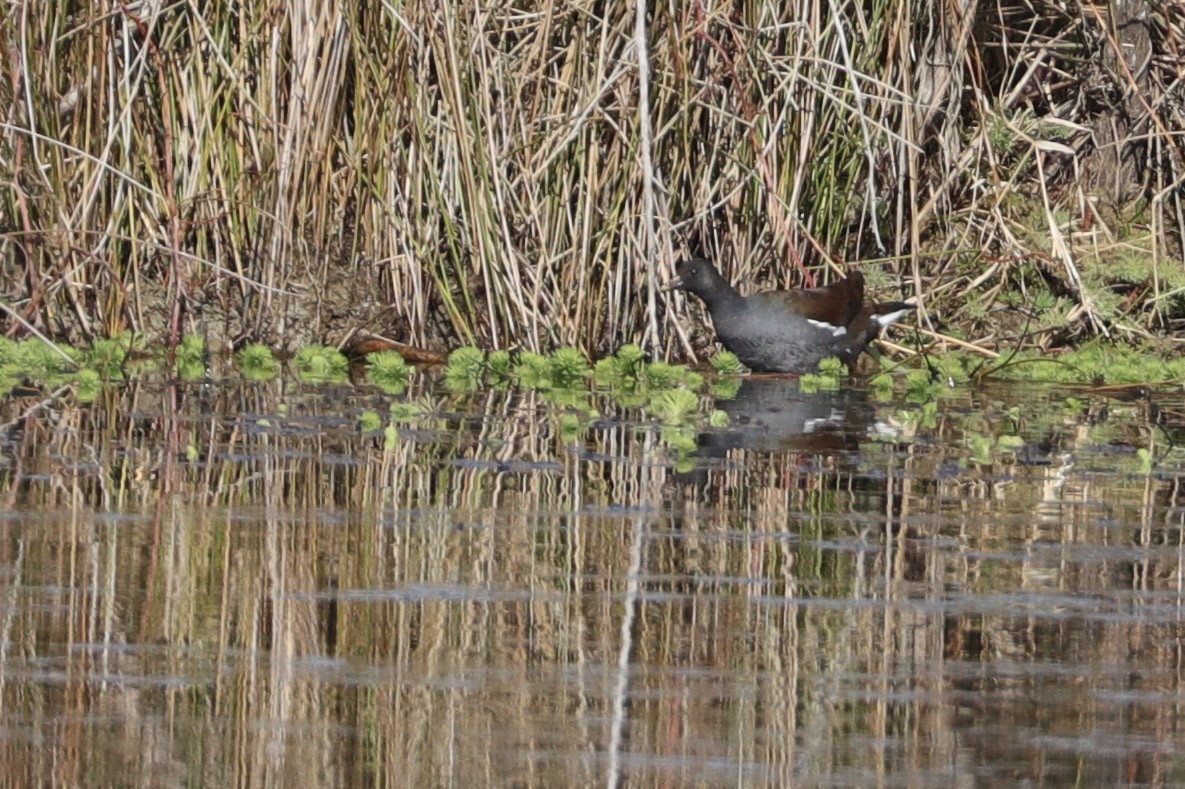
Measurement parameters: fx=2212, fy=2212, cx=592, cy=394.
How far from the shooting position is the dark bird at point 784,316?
33.1 feet

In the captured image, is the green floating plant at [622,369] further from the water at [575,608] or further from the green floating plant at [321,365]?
the water at [575,608]

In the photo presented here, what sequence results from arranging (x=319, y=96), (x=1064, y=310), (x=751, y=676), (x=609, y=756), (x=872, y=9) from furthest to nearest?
(x=1064, y=310) → (x=872, y=9) → (x=319, y=96) → (x=751, y=676) → (x=609, y=756)

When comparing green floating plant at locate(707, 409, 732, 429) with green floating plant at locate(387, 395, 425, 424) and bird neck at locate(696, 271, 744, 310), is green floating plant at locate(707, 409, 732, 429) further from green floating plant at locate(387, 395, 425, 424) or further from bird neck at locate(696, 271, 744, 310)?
bird neck at locate(696, 271, 744, 310)

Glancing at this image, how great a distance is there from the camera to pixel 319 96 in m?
9.50

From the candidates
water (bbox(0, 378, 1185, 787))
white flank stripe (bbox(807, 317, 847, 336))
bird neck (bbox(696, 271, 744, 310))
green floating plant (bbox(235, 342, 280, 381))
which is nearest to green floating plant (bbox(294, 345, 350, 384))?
green floating plant (bbox(235, 342, 280, 381))

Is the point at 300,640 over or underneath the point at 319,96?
underneath

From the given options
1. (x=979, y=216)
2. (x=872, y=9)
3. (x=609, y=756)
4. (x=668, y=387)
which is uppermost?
(x=872, y=9)

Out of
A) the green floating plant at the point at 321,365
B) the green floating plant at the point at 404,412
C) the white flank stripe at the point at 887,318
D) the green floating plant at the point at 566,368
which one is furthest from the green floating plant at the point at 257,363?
the white flank stripe at the point at 887,318

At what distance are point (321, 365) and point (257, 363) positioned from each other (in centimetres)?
28

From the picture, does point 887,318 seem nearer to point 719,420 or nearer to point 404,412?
point 719,420

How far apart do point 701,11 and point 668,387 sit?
1.71 m

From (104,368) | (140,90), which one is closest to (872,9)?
(140,90)

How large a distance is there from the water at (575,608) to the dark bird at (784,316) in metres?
2.58

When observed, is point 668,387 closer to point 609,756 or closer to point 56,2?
point 56,2
